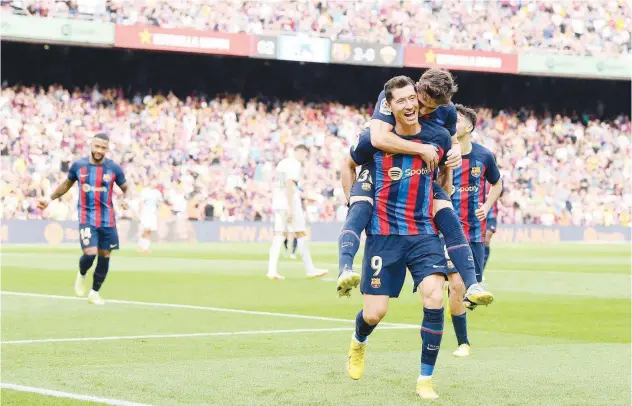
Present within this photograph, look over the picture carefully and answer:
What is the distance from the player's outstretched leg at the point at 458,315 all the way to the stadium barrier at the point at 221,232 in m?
27.5

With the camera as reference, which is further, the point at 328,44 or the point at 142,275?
the point at 328,44

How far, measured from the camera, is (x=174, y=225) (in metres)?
38.7

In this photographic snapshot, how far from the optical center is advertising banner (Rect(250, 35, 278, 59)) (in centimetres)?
4341

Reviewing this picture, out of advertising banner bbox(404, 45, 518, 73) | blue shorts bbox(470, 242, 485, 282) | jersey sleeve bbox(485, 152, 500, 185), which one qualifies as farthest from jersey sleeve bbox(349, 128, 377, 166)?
advertising banner bbox(404, 45, 518, 73)

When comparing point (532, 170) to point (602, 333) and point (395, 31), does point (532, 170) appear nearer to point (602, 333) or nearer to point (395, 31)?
point (395, 31)

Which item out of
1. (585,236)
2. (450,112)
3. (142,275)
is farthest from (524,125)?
(450,112)

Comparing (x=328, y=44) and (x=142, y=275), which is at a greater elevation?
(x=328, y=44)

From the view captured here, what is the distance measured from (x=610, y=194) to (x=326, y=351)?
42002 millimetres

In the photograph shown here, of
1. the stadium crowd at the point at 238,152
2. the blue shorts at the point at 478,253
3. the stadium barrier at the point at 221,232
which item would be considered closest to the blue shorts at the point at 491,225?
the blue shorts at the point at 478,253

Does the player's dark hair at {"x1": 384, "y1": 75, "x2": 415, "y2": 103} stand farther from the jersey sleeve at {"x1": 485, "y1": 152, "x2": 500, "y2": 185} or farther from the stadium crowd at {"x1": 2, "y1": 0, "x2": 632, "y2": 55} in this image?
the stadium crowd at {"x1": 2, "y1": 0, "x2": 632, "y2": 55}

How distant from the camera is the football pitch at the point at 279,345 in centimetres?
730

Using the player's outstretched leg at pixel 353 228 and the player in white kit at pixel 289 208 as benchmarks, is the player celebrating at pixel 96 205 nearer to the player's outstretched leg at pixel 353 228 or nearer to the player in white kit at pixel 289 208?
the player in white kit at pixel 289 208

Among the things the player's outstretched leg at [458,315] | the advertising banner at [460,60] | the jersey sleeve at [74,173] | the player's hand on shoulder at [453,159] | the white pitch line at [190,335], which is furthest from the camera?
the advertising banner at [460,60]

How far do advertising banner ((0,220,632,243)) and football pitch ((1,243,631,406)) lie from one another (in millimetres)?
16113
